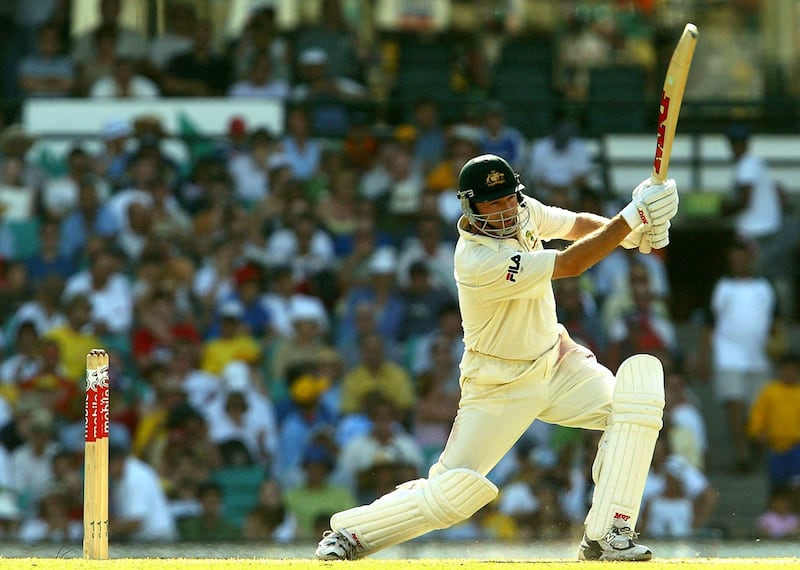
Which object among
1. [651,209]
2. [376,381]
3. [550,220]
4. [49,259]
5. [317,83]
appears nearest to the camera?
[651,209]

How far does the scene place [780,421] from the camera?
10.6 meters

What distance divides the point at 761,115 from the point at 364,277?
4.38 meters

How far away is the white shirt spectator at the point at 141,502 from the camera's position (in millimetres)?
9688

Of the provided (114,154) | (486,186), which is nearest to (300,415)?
(114,154)

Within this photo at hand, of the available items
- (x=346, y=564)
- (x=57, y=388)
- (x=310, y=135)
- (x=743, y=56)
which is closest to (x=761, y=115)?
(x=743, y=56)

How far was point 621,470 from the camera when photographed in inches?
243

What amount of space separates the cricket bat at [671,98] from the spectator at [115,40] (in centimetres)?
764

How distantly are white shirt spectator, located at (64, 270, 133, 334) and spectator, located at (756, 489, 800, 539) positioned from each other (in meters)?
4.63

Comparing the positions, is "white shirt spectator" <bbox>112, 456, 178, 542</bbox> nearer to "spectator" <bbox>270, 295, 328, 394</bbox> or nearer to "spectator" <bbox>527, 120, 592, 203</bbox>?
"spectator" <bbox>270, 295, 328, 394</bbox>

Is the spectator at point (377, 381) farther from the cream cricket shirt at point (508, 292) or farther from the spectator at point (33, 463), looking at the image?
the cream cricket shirt at point (508, 292)

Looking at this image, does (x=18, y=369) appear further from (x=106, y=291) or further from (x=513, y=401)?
(x=513, y=401)

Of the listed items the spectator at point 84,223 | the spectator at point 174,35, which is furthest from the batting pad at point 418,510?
the spectator at point 174,35

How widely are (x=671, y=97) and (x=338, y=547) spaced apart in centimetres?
232

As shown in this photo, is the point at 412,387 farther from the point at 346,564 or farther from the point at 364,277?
the point at 346,564
